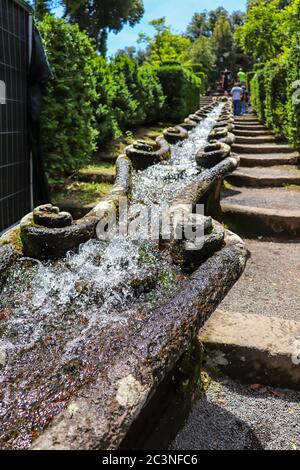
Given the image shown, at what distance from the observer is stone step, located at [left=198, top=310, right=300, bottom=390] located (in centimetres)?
223

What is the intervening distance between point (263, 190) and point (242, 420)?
4.64m

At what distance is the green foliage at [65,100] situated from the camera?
510 centimetres

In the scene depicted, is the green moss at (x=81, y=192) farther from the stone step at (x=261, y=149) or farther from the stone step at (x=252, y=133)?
the stone step at (x=252, y=133)

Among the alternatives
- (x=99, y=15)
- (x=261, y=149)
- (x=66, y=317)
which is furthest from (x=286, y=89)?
(x=99, y=15)

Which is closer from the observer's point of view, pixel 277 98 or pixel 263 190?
pixel 263 190

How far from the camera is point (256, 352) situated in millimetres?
2250

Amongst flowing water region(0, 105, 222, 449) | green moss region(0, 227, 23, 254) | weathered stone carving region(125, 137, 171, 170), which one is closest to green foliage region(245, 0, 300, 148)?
weathered stone carving region(125, 137, 171, 170)

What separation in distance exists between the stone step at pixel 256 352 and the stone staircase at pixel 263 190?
2283 mm

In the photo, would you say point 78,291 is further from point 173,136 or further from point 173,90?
point 173,90

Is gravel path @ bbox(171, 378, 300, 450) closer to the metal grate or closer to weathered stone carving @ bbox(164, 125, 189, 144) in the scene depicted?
the metal grate

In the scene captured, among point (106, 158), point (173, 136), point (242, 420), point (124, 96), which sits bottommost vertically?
point (242, 420)

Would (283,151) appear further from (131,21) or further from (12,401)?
(131,21)

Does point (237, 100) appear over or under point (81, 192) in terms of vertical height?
over

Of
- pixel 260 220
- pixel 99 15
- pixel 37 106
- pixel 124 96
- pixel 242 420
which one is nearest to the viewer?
pixel 242 420
